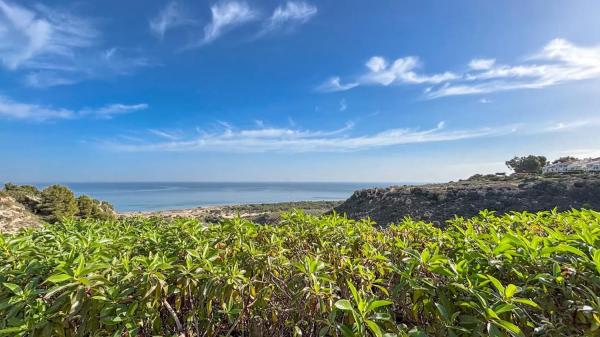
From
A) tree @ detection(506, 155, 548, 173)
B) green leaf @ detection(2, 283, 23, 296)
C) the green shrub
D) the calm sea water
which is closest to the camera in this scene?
green leaf @ detection(2, 283, 23, 296)

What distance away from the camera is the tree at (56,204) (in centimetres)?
1438

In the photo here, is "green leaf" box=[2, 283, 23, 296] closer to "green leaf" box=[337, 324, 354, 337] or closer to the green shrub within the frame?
"green leaf" box=[337, 324, 354, 337]

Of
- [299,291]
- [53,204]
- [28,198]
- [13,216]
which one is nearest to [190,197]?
[28,198]

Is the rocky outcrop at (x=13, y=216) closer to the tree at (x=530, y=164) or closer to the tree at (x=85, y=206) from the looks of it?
the tree at (x=85, y=206)

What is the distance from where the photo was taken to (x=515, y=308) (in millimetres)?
1309

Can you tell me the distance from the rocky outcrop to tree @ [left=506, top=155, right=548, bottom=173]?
6281 centimetres

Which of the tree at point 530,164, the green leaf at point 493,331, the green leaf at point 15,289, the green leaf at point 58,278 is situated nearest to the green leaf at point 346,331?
the green leaf at point 493,331

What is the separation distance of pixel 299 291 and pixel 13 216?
15554 mm

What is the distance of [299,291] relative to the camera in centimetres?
164

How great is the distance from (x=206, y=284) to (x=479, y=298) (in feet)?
4.49

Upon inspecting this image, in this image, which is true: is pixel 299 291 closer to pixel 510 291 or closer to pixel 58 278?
pixel 510 291

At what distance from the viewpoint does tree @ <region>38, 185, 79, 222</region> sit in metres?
14.4

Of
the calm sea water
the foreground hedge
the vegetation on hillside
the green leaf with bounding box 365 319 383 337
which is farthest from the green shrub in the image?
the calm sea water

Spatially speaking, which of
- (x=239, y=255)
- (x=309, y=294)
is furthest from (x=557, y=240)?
(x=239, y=255)
